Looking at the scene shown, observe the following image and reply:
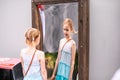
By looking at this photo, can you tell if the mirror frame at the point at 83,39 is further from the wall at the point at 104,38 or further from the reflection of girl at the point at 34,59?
the reflection of girl at the point at 34,59

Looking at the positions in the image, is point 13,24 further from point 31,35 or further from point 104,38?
point 104,38

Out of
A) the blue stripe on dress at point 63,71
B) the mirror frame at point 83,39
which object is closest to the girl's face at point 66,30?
the mirror frame at point 83,39

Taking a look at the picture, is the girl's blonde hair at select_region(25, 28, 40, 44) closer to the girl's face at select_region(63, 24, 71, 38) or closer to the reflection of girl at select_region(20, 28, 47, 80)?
the reflection of girl at select_region(20, 28, 47, 80)

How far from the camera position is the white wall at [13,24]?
2.65m

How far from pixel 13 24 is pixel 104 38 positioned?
1.11m

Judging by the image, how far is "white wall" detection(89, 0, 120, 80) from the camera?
2.20m

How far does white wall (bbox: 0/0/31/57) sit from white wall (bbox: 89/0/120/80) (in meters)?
0.78

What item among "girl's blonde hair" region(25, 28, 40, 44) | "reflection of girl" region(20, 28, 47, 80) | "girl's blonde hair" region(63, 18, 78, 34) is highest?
"girl's blonde hair" region(63, 18, 78, 34)

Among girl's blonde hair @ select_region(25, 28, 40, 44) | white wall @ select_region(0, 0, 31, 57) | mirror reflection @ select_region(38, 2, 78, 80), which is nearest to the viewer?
girl's blonde hair @ select_region(25, 28, 40, 44)

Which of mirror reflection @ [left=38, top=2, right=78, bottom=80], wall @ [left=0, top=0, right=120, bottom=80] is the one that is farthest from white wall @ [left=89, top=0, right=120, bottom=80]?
mirror reflection @ [left=38, top=2, right=78, bottom=80]

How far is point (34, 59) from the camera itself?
2072 mm

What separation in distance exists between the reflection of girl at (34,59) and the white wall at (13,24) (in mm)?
587

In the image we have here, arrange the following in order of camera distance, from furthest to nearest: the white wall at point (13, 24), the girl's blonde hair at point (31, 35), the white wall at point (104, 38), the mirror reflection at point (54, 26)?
the white wall at point (13, 24) → the mirror reflection at point (54, 26) → the white wall at point (104, 38) → the girl's blonde hair at point (31, 35)

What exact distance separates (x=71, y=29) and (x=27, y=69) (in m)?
0.60
